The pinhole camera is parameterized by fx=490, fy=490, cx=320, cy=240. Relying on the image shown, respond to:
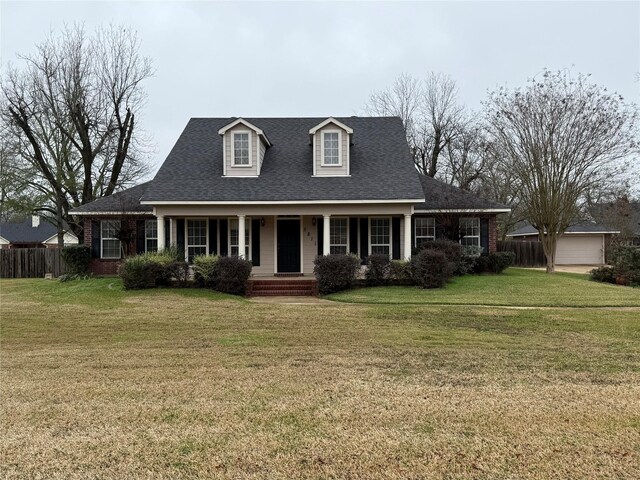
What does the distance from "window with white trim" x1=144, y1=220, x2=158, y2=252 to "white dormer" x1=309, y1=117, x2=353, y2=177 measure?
6749 mm

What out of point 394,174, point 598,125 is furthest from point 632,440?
point 598,125

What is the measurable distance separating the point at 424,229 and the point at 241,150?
25.2ft

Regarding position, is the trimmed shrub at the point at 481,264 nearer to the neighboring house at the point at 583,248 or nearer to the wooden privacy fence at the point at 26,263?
the neighboring house at the point at 583,248

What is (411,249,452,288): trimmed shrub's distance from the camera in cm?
1509

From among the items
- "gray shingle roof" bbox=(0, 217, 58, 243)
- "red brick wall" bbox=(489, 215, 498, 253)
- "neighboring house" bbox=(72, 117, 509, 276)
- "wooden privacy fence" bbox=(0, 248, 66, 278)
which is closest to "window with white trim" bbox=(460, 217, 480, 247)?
"neighboring house" bbox=(72, 117, 509, 276)

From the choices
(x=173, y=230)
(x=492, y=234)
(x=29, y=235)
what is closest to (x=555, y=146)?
(x=492, y=234)

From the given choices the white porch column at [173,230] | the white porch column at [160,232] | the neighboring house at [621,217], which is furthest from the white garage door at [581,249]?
the white porch column at [160,232]

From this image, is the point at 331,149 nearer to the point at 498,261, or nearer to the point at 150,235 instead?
the point at 498,261

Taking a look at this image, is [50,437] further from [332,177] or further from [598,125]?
[598,125]

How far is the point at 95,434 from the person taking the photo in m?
4.06

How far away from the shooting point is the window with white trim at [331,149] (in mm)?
18500

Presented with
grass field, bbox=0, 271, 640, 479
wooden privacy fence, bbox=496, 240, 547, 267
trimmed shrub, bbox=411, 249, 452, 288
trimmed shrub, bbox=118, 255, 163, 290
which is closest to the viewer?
grass field, bbox=0, 271, 640, 479

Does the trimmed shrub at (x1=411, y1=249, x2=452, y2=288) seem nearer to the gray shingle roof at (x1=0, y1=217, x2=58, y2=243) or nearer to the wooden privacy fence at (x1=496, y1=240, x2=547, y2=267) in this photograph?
the wooden privacy fence at (x1=496, y1=240, x2=547, y2=267)

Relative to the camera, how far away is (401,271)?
52.4ft
